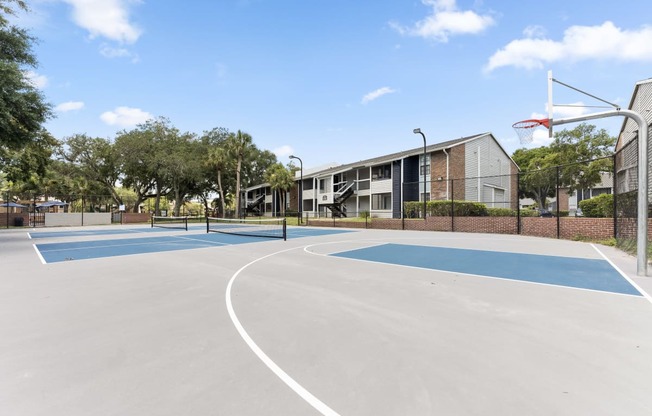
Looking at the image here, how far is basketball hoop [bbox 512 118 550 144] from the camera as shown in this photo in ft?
32.3

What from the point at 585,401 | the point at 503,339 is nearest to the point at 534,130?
the point at 503,339

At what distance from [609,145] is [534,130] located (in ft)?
96.8

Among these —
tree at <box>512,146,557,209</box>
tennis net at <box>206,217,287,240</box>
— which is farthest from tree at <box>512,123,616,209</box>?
tennis net at <box>206,217,287,240</box>

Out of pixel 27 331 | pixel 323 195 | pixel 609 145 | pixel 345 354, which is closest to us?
pixel 345 354

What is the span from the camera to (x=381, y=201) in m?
34.5

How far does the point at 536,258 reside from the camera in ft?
33.6

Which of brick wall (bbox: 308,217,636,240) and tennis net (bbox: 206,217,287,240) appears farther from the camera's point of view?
tennis net (bbox: 206,217,287,240)

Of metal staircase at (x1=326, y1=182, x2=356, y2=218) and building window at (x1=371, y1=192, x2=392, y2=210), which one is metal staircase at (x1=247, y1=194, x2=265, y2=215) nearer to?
metal staircase at (x1=326, y1=182, x2=356, y2=218)

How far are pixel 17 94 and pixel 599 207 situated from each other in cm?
2762

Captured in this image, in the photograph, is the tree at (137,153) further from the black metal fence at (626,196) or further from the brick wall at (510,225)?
the black metal fence at (626,196)

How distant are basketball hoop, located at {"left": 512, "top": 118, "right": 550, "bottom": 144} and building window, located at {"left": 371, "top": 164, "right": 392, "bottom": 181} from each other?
22.4 meters

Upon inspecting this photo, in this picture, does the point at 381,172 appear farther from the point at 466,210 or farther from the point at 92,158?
the point at 92,158

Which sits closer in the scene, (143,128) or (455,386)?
(455,386)

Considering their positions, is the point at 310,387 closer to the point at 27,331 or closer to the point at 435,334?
the point at 435,334
